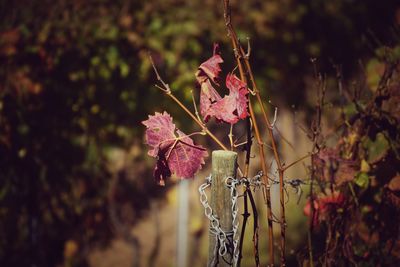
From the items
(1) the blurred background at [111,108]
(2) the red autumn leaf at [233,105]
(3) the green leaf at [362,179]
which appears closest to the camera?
(2) the red autumn leaf at [233,105]

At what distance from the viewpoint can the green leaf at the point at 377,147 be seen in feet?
6.33

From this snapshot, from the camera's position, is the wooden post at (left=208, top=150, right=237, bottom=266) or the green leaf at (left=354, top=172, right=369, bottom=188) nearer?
the wooden post at (left=208, top=150, right=237, bottom=266)

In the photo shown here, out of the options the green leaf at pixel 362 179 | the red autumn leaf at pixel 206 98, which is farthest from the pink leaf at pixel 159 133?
the green leaf at pixel 362 179

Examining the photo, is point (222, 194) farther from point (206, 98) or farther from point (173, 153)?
point (206, 98)

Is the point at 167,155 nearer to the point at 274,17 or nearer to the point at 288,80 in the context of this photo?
the point at 274,17

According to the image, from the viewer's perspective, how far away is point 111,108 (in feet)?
12.1

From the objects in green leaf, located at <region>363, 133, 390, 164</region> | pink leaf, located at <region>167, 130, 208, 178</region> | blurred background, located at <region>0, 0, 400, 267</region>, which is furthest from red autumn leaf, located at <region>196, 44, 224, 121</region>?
blurred background, located at <region>0, 0, 400, 267</region>

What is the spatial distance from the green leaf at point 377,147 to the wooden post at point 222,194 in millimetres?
973

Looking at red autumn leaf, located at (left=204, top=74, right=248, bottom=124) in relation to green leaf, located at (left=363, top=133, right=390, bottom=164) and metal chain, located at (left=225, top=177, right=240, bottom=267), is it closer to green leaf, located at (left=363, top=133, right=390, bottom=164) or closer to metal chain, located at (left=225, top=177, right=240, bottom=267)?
metal chain, located at (left=225, top=177, right=240, bottom=267)

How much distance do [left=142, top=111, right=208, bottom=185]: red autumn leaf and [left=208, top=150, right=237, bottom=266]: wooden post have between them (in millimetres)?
72

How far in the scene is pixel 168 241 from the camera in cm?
446

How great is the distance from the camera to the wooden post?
1437 millimetres

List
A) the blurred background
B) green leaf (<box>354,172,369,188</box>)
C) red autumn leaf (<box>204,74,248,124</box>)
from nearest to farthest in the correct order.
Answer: red autumn leaf (<box>204,74,248,124</box>)
green leaf (<box>354,172,369,188</box>)
the blurred background

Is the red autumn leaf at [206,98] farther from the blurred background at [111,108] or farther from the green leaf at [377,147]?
the blurred background at [111,108]
